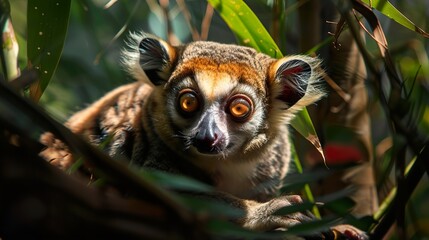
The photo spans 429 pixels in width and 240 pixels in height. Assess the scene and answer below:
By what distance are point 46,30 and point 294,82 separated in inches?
55.7

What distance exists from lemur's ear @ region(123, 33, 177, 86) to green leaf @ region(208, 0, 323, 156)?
0.50 meters

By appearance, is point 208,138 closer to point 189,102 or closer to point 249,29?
point 189,102

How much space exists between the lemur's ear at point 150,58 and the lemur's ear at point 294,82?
55 cm

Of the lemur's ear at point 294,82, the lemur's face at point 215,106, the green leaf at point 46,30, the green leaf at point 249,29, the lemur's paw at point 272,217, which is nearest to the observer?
the green leaf at point 46,30

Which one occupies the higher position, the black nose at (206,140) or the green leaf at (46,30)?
the green leaf at (46,30)

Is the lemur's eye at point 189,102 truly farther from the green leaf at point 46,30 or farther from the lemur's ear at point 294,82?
the green leaf at point 46,30

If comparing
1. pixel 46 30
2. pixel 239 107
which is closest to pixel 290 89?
pixel 239 107

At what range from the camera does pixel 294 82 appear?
336cm

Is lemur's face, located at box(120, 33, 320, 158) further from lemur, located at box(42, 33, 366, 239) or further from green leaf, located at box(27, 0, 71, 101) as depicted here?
green leaf, located at box(27, 0, 71, 101)

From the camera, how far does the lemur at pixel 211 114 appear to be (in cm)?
307

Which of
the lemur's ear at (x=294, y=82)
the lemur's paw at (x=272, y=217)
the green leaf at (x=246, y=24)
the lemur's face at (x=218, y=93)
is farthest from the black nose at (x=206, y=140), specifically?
the lemur's ear at (x=294, y=82)

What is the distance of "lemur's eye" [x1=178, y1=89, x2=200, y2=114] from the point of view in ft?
10.1

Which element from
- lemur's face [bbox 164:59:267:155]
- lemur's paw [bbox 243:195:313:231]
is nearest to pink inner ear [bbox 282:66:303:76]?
lemur's face [bbox 164:59:267:155]

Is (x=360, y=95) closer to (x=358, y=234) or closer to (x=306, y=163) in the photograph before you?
(x=306, y=163)
